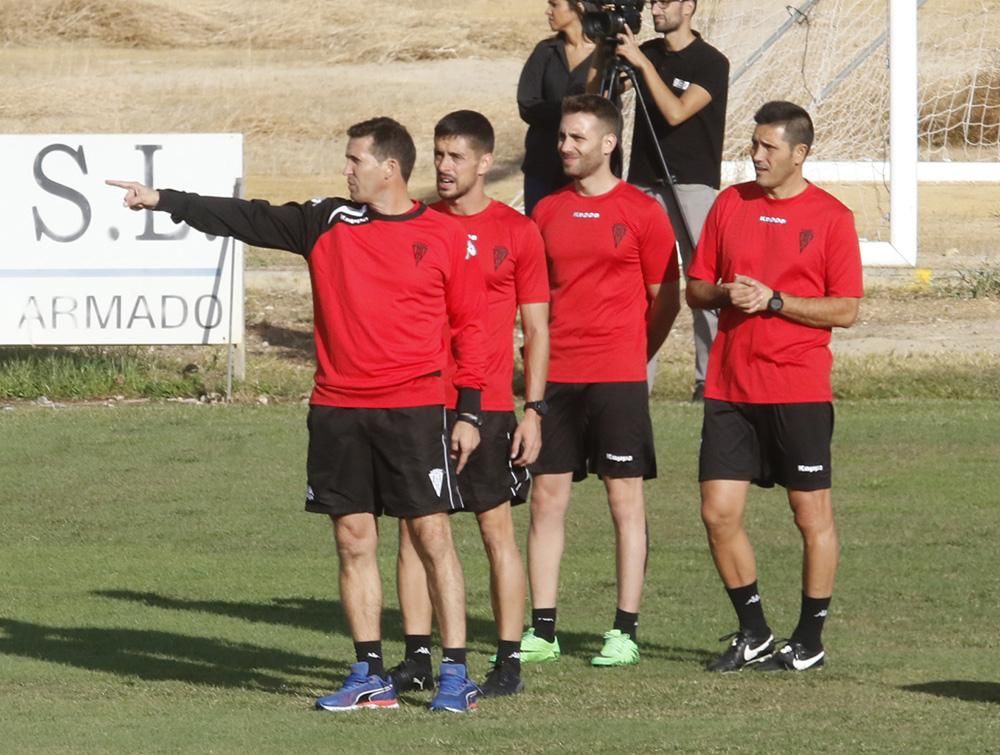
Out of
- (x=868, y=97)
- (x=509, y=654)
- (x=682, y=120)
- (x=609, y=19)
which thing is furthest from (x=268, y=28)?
(x=509, y=654)

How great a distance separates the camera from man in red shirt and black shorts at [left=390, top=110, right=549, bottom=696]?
7.49 metres

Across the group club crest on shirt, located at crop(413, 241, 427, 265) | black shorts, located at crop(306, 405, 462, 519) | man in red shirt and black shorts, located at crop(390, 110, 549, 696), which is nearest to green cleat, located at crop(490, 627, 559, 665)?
man in red shirt and black shorts, located at crop(390, 110, 549, 696)

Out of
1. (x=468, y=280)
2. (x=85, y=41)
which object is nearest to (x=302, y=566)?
(x=468, y=280)

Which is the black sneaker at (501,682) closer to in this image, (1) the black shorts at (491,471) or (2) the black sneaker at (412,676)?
(2) the black sneaker at (412,676)

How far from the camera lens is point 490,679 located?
7.38 metres

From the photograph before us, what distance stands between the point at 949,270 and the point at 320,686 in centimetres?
1359

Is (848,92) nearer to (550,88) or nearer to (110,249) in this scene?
(110,249)

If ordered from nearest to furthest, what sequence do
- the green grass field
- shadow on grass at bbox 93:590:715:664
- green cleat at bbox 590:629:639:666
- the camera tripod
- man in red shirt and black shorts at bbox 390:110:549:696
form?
the green grass field → man in red shirt and black shorts at bbox 390:110:549:696 → green cleat at bbox 590:629:639:666 → shadow on grass at bbox 93:590:715:664 → the camera tripod

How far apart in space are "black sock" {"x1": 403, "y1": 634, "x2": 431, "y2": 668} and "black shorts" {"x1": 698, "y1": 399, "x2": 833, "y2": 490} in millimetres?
1171

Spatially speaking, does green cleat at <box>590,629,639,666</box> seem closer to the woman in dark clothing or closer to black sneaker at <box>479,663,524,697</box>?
black sneaker at <box>479,663,524,697</box>

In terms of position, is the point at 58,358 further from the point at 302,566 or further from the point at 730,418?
the point at 730,418

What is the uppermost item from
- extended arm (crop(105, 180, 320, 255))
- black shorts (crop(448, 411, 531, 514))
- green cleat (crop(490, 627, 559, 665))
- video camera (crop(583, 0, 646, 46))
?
video camera (crop(583, 0, 646, 46))

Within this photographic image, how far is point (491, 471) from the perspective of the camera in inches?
300

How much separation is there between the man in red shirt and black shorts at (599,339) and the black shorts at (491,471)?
24.0 inches
